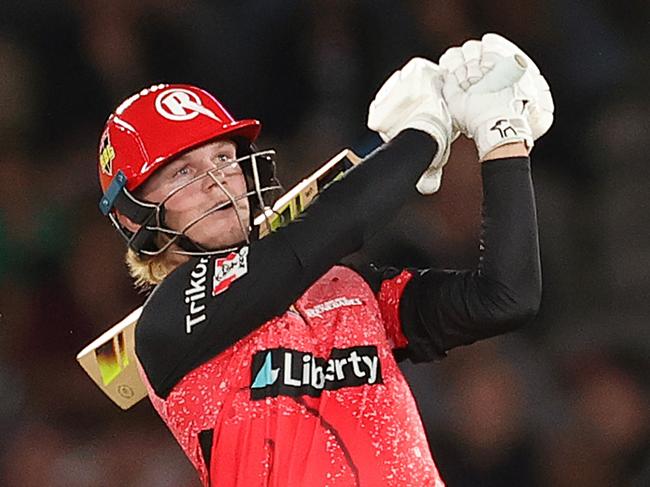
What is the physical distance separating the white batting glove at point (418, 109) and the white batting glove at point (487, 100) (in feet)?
0.08

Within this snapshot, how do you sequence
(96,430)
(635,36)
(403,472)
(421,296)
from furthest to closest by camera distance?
(635,36)
(96,430)
(421,296)
(403,472)

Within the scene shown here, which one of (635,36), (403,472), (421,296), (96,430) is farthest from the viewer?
(635,36)

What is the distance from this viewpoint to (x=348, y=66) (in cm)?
334

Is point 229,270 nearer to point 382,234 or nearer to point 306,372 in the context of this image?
point 306,372

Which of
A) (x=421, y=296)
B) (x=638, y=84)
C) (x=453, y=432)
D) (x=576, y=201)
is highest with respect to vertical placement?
(x=421, y=296)

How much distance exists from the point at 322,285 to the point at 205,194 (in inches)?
8.5

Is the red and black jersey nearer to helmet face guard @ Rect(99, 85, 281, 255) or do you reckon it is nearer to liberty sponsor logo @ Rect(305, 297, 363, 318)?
liberty sponsor logo @ Rect(305, 297, 363, 318)

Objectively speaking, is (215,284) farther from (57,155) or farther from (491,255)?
(57,155)

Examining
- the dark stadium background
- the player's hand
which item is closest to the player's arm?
the player's hand

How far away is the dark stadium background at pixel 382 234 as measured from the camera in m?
3.09

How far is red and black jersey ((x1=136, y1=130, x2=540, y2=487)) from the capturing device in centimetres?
181

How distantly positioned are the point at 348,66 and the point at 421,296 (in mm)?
1410

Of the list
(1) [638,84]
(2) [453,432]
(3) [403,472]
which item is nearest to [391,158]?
(3) [403,472]

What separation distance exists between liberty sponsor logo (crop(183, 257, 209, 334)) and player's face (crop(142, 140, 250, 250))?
12 cm
